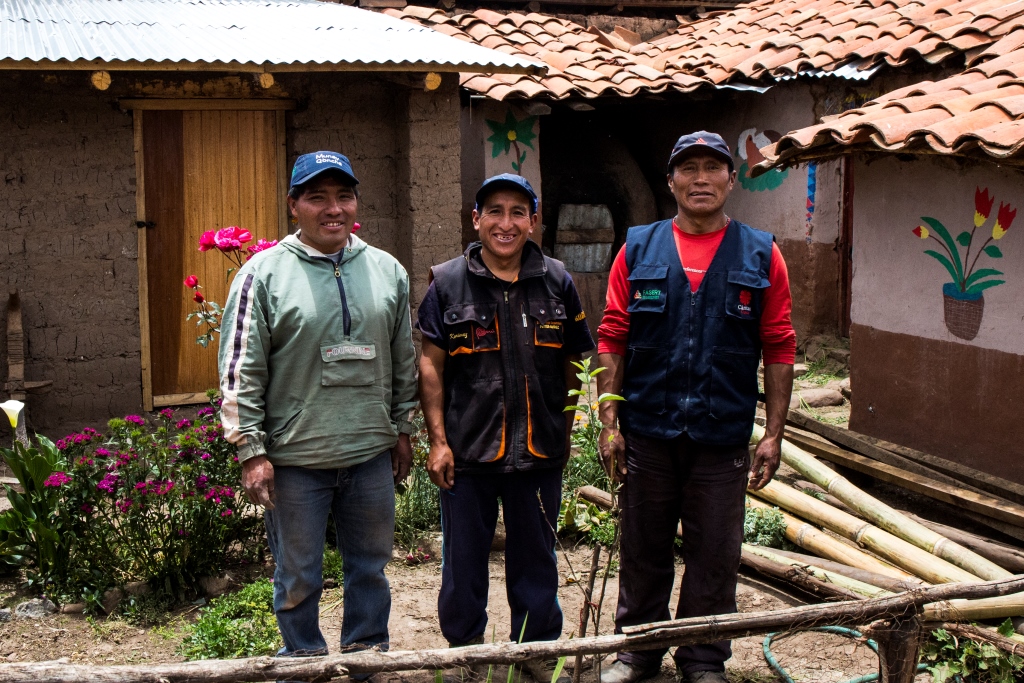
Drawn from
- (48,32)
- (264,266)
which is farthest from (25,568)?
(48,32)

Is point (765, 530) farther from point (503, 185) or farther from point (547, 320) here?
point (503, 185)

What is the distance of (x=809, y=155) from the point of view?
6164mm

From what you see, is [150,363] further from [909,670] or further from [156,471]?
[909,670]

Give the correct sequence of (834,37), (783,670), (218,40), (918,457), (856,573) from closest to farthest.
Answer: (783,670), (856,573), (918,457), (218,40), (834,37)

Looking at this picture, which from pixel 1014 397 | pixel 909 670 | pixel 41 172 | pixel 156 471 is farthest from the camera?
pixel 41 172

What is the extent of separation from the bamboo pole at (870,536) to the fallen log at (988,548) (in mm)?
291

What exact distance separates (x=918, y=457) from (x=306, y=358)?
160 inches

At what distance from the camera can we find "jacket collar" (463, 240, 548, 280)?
3.48 metres

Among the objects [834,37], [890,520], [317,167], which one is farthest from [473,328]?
[834,37]

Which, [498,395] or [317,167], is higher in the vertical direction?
[317,167]

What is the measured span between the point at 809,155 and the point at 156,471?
398 cm

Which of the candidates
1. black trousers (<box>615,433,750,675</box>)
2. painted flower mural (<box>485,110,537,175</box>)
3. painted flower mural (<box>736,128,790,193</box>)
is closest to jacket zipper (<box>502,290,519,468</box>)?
black trousers (<box>615,433,750,675</box>)

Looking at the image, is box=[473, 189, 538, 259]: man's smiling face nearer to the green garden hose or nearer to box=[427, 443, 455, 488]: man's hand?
box=[427, 443, 455, 488]: man's hand

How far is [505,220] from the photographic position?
3414mm
